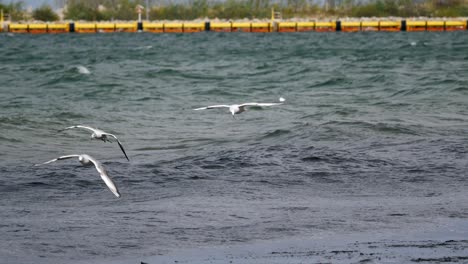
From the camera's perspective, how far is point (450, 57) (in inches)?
1309

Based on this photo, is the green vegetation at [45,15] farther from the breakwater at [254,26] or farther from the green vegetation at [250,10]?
the breakwater at [254,26]

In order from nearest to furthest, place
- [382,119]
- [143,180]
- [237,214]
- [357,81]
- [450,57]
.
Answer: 1. [237,214]
2. [143,180]
3. [382,119]
4. [357,81]
5. [450,57]

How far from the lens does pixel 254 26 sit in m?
79.1

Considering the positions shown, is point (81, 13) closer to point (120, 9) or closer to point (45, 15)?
point (45, 15)

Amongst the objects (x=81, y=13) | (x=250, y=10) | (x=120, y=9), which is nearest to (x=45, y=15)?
(x=81, y=13)

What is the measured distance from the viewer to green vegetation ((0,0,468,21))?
359ft

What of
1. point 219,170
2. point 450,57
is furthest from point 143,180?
point 450,57

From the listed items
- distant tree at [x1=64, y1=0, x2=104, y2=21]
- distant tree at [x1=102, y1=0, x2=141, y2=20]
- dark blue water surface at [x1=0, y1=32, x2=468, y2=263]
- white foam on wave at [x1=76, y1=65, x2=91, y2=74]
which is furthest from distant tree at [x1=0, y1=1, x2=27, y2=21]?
dark blue water surface at [x1=0, y1=32, x2=468, y2=263]

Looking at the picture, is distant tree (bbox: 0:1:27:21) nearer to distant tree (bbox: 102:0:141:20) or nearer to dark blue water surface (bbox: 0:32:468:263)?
distant tree (bbox: 102:0:141:20)

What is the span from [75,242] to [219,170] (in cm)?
367

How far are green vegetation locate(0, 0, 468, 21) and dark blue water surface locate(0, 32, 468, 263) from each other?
84.1 m

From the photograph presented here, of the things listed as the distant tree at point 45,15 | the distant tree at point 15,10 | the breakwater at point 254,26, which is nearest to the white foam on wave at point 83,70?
the breakwater at point 254,26

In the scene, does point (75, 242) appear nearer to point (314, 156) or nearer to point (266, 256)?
point (266, 256)

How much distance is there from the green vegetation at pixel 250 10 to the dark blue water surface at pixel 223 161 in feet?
276
